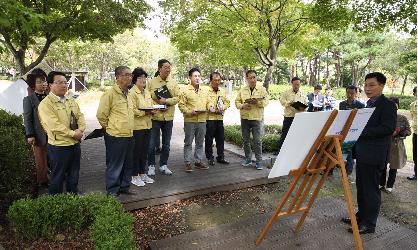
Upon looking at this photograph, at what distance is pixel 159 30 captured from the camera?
35.3 ft

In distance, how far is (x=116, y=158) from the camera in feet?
15.8

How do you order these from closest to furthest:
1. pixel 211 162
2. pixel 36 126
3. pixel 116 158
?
pixel 116 158
pixel 36 126
pixel 211 162


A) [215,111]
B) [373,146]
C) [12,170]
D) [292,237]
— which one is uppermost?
[215,111]

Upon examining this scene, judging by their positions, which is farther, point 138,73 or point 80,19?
point 80,19

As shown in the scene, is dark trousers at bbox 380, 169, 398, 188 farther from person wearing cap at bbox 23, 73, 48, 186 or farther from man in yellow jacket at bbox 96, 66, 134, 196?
person wearing cap at bbox 23, 73, 48, 186

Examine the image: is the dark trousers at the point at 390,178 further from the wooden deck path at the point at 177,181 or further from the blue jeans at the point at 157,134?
the blue jeans at the point at 157,134

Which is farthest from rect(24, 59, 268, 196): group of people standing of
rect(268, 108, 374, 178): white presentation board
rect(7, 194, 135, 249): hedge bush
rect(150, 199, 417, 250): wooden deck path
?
Result: rect(268, 108, 374, 178): white presentation board

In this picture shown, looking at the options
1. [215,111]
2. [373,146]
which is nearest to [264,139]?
[215,111]

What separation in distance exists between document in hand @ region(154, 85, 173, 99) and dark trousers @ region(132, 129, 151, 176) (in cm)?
77

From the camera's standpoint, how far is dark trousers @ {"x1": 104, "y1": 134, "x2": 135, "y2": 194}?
15.7 ft

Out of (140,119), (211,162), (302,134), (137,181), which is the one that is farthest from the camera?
(211,162)

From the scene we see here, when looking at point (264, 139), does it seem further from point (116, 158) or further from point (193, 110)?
point (116, 158)

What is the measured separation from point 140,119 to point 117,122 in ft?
1.79

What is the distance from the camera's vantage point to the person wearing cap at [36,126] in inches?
198
